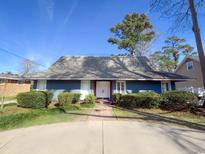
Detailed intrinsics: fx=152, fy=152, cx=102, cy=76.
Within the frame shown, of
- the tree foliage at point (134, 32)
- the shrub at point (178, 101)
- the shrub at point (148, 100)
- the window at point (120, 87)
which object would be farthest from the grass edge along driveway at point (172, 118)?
the tree foliage at point (134, 32)

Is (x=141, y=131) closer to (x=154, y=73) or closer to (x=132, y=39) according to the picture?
(x=154, y=73)

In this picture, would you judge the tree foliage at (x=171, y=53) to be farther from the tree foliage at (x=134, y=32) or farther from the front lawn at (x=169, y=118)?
the front lawn at (x=169, y=118)

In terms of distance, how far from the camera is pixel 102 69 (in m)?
17.4

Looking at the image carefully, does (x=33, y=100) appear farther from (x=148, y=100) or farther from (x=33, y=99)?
(x=148, y=100)

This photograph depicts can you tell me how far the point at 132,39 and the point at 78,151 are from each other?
25.1m

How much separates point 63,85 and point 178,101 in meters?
10.7

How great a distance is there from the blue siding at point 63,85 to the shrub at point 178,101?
8.49 metres

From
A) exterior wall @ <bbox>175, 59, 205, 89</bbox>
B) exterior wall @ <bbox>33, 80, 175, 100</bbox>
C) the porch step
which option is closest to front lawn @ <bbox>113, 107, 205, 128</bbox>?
the porch step

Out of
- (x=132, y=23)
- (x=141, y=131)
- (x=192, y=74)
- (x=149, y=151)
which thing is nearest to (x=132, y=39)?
(x=132, y=23)

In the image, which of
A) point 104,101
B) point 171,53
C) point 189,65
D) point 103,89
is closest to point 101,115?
point 104,101

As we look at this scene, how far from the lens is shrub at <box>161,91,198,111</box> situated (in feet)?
34.9

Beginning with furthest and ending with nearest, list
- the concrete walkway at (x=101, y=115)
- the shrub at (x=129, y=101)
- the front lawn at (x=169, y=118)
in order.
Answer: the shrub at (x=129, y=101)
the concrete walkway at (x=101, y=115)
the front lawn at (x=169, y=118)

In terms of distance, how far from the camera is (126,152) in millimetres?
3891

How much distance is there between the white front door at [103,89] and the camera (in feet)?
53.3
